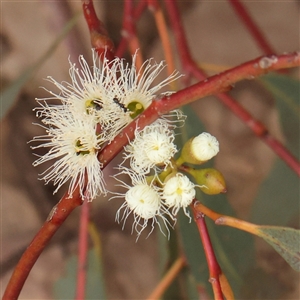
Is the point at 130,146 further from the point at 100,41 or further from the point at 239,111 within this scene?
the point at 239,111

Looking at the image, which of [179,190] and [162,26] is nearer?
[179,190]

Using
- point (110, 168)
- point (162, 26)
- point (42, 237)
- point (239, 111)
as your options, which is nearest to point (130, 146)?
point (42, 237)

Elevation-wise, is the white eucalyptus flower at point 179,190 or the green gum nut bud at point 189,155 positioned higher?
the green gum nut bud at point 189,155

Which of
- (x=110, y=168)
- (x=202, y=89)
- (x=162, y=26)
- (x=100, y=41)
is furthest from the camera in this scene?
(x=110, y=168)

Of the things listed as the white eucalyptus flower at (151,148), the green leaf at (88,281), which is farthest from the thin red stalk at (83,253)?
the white eucalyptus flower at (151,148)

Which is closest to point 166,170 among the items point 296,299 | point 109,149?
point 109,149

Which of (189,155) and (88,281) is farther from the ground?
(189,155)

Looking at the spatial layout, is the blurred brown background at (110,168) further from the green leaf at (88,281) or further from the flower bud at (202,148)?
the flower bud at (202,148)
